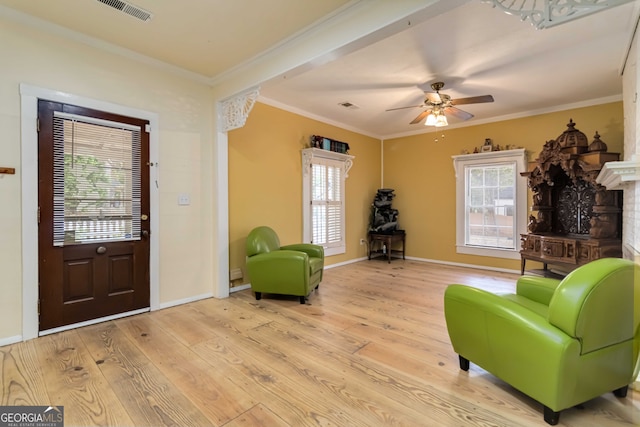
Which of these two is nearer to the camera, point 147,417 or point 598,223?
point 147,417

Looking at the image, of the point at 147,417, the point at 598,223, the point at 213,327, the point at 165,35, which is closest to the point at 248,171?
the point at 165,35

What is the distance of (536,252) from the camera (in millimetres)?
4238

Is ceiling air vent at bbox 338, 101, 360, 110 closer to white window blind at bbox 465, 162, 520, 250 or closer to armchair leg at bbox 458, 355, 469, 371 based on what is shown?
white window blind at bbox 465, 162, 520, 250

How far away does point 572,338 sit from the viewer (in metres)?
1.46

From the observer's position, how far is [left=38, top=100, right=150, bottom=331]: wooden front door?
264cm

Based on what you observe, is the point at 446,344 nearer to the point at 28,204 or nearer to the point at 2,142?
the point at 28,204

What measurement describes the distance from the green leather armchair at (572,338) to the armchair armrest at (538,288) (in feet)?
1.50

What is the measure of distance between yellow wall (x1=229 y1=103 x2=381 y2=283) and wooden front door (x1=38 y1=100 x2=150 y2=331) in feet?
3.63

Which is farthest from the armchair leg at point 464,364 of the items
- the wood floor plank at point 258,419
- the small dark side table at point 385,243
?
the small dark side table at point 385,243

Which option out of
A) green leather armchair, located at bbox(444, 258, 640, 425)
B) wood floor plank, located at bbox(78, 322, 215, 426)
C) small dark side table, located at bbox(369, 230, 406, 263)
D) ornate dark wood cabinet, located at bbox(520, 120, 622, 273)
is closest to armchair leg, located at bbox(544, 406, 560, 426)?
green leather armchair, located at bbox(444, 258, 640, 425)

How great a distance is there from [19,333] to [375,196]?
5.64 meters

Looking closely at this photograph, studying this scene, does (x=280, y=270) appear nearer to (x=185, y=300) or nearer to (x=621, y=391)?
(x=185, y=300)

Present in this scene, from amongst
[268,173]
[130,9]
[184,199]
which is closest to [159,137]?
[184,199]

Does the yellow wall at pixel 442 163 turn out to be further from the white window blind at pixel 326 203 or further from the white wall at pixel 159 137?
the white wall at pixel 159 137
